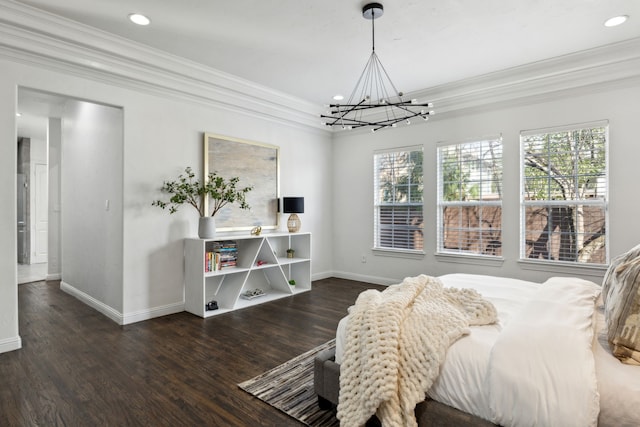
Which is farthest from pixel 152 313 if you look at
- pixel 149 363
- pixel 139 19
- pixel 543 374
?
pixel 543 374

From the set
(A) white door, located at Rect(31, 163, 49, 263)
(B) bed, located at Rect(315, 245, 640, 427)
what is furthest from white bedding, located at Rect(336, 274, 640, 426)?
(A) white door, located at Rect(31, 163, 49, 263)

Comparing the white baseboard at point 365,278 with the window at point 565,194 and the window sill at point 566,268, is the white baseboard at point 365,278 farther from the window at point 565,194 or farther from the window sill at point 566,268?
the window at point 565,194

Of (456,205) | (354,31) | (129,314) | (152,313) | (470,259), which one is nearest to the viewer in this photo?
(354,31)

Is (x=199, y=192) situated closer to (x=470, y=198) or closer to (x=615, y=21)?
(x=470, y=198)

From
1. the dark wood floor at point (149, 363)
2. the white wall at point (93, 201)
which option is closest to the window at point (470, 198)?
the dark wood floor at point (149, 363)

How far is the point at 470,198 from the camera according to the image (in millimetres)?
4684

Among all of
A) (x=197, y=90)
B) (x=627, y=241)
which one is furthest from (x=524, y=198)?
(x=197, y=90)

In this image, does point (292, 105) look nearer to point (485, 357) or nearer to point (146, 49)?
point (146, 49)

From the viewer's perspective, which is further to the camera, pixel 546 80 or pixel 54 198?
pixel 54 198

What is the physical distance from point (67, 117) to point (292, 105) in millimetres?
3233

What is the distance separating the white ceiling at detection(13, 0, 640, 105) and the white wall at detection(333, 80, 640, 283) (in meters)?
0.62

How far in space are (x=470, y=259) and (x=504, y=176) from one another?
1.16 m

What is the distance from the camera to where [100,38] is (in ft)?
10.8

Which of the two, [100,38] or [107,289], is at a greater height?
[100,38]
